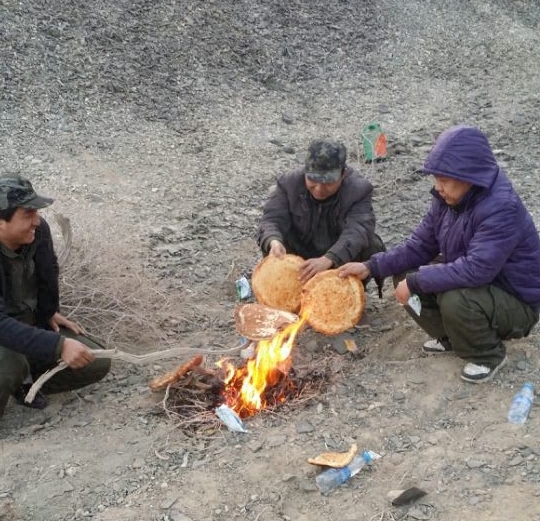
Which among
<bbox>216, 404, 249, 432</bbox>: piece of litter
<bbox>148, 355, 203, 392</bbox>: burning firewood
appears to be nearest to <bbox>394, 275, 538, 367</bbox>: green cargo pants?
<bbox>216, 404, 249, 432</bbox>: piece of litter

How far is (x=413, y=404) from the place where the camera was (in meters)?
3.64

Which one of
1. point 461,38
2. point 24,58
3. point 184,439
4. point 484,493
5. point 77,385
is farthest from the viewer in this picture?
point 461,38

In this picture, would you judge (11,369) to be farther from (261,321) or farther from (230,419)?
(261,321)

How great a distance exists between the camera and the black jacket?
3504mm

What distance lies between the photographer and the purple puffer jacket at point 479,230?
3443 millimetres

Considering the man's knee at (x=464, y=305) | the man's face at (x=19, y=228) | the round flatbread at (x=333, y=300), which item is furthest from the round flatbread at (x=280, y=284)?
the man's face at (x=19, y=228)

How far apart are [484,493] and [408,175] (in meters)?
4.56

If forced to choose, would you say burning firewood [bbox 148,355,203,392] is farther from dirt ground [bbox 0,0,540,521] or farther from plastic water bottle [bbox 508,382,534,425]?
Answer: plastic water bottle [bbox 508,382,534,425]

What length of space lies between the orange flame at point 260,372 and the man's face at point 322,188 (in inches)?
32.2

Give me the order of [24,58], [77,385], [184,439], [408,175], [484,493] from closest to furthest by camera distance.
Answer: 1. [484,493]
2. [184,439]
3. [77,385]
4. [408,175]
5. [24,58]

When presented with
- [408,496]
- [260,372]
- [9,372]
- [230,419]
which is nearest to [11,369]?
[9,372]

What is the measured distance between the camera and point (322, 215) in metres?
4.59

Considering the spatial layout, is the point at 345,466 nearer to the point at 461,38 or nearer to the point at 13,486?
the point at 13,486

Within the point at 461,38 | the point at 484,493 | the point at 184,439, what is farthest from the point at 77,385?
the point at 461,38
